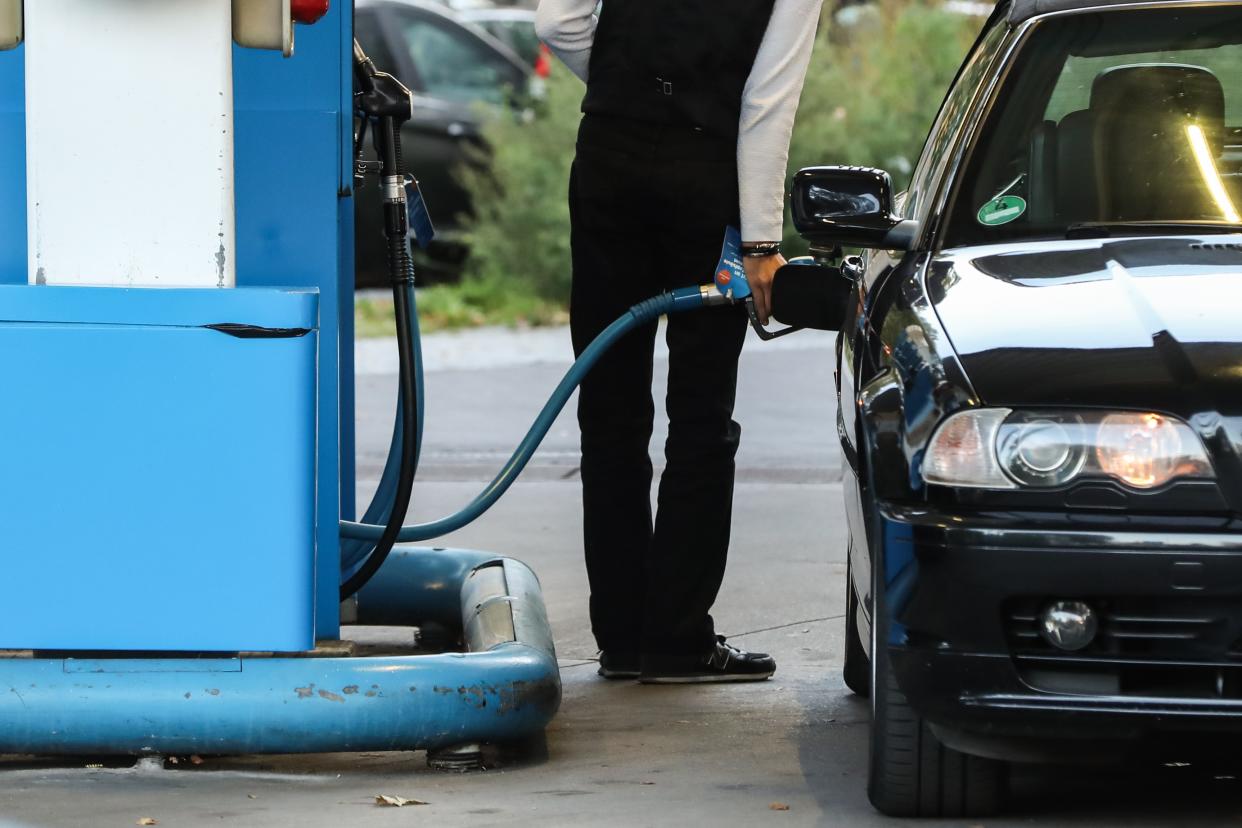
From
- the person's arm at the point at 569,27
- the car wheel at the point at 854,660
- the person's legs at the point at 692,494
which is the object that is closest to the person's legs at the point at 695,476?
the person's legs at the point at 692,494

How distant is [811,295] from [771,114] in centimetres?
43

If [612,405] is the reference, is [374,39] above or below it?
above

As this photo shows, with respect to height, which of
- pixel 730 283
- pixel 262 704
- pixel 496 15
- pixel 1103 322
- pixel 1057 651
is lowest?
pixel 262 704

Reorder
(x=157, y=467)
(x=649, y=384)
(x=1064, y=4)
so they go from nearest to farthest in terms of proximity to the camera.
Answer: (x=157, y=467), (x=1064, y=4), (x=649, y=384)

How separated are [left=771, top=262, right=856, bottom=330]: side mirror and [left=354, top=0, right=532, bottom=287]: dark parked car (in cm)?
832

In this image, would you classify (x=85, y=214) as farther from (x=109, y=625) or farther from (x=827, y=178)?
(x=827, y=178)

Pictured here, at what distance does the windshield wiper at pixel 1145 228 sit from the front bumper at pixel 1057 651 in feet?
2.94

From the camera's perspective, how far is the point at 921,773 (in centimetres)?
339

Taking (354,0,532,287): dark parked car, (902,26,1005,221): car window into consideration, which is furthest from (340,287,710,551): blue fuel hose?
(354,0,532,287): dark parked car

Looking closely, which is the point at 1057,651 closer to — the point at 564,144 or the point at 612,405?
the point at 612,405

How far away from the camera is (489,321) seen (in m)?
12.0

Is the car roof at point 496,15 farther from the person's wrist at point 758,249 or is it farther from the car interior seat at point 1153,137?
the car interior seat at point 1153,137

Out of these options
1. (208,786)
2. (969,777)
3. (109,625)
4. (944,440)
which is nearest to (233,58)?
(109,625)

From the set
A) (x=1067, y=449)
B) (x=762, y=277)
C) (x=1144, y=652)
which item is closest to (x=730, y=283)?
(x=762, y=277)
